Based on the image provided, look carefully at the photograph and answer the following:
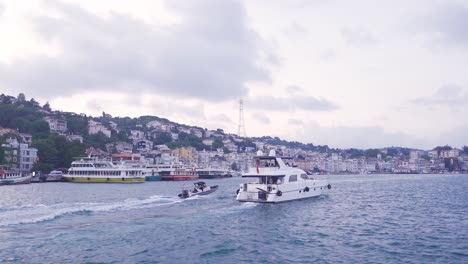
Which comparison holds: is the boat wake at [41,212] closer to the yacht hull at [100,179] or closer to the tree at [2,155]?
the yacht hull at [100,179]

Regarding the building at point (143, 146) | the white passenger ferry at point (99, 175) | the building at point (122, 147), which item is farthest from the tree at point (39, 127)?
the building at point (143, 146)

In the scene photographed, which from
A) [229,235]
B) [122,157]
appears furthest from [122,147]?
[229,235]

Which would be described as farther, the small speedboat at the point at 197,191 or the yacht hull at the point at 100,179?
the yacht hull at the point at 100,179

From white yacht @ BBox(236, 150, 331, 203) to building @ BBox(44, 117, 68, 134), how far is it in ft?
359

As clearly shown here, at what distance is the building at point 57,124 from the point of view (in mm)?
134250

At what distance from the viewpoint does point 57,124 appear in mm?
137500

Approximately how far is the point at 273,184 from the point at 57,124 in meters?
117

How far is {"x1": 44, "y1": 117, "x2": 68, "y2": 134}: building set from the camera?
134m

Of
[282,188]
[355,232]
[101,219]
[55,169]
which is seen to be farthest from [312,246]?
[55,169]

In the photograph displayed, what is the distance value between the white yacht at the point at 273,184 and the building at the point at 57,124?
109370 millimetres

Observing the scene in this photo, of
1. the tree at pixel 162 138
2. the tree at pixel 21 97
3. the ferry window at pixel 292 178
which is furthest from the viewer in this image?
the tree at pixel 162 138

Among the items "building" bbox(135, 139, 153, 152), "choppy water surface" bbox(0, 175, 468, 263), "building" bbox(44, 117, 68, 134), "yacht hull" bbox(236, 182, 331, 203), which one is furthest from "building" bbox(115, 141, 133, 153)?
"choppy water surface" bbox(0, 175, 468, 263)

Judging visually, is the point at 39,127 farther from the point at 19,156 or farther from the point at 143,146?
the point at 143,146

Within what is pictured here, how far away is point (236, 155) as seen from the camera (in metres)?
184
